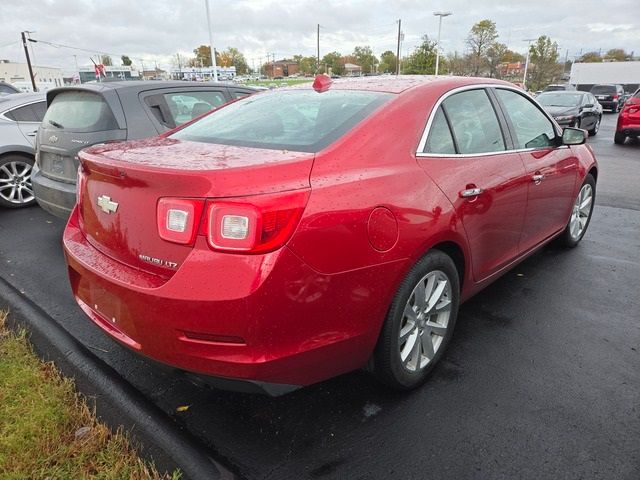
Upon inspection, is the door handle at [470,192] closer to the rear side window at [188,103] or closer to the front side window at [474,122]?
the front side window at [474,122]

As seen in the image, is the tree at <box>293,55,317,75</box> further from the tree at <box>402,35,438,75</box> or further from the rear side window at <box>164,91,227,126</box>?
the rear side window at <box>164,91,227,126</box>

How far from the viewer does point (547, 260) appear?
441cm

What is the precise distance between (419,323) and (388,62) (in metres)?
93.6

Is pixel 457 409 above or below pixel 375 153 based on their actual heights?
below

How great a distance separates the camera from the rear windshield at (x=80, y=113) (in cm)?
443

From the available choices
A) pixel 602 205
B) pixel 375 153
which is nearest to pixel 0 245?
pixel 375 153

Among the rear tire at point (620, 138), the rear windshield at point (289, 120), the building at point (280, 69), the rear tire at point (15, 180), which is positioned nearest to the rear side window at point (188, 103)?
the rear windshield at point (289, 120)

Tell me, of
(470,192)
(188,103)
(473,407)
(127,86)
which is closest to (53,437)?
(473,407)

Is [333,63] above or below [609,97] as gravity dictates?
above

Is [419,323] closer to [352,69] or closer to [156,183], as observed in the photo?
[156,183]

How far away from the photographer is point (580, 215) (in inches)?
186

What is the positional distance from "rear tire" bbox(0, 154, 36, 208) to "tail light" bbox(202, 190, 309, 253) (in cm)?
585

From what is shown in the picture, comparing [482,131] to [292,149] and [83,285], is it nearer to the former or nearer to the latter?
[292,149]

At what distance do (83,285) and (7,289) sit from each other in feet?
6.93
